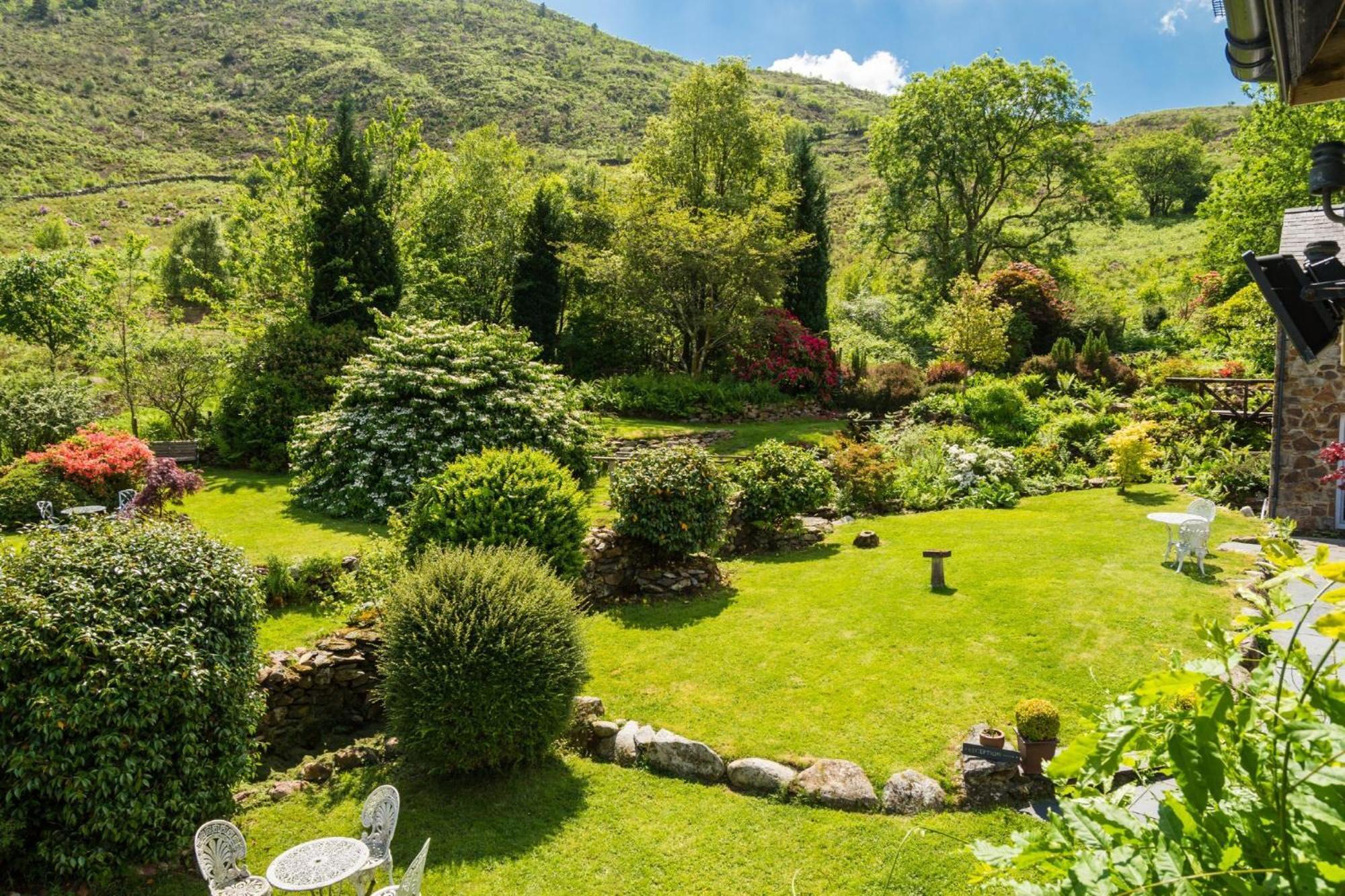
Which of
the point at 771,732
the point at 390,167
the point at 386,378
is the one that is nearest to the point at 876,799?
the point at 771,732

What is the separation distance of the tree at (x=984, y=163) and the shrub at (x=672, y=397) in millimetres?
12914

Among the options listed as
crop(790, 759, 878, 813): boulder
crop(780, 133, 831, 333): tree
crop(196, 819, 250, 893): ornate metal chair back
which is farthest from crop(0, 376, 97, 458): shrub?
crop(780, 133, 831, 333): tree

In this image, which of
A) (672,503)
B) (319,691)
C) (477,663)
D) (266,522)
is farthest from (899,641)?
(266,522)

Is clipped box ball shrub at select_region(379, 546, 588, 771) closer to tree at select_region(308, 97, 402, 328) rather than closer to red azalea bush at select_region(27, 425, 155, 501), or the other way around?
red azalea bush at select_region(27, 425, 155, 501)

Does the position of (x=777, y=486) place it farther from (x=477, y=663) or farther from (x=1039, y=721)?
(x=477, y=663)

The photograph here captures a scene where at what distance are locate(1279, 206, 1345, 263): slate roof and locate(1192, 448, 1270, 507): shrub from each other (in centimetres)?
373

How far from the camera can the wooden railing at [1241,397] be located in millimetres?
15359

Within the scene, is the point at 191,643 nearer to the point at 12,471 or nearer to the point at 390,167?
the point at 12,471

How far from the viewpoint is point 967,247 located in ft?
96.7

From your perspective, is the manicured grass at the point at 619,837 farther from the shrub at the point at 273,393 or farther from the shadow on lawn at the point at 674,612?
the shrub at the point at 273,393

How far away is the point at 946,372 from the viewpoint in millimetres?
21562

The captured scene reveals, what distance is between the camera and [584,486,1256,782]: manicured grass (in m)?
7.08

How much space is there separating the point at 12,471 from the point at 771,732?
12.5m

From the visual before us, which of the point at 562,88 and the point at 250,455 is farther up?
the point at 562,88
